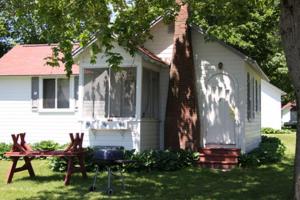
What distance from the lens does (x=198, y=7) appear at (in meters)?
16.8

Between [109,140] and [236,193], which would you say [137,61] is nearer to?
[109,140]

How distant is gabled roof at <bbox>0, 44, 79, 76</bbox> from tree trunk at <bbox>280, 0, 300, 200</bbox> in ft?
44.5

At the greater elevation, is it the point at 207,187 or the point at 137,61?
the point at 137,61

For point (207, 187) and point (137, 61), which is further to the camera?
point (137, 61)

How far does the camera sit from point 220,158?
16.8 meters

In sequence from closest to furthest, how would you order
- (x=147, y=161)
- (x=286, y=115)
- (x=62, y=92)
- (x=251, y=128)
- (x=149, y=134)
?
1. (x=147, y=161)
2. (x=149, y=134)
3. (x=251, y=128)
4. (x=62, y=92)
5. (x=286, y=115)

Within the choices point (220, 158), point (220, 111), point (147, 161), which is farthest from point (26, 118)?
point (220, 158)

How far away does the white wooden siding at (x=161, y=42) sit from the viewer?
18641mm

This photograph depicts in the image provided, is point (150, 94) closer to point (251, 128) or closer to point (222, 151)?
point (222, 151)

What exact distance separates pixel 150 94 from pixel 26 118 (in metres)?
7.12

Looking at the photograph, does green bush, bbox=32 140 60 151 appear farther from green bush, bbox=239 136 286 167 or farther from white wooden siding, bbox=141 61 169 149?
green bush, bbox=239 136 286 167

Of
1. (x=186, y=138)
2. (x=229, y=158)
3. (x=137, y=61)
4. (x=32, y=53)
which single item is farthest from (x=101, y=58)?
(x=32, y=53)

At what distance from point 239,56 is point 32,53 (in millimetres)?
11163

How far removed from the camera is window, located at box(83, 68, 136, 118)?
17.2 m
